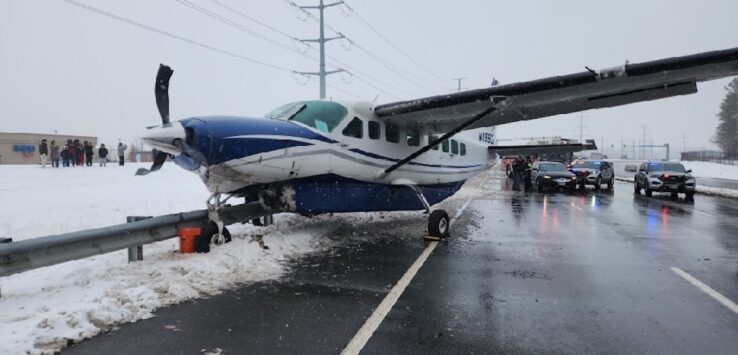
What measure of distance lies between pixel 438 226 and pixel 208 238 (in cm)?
452

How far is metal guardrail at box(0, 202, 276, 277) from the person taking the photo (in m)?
4.61

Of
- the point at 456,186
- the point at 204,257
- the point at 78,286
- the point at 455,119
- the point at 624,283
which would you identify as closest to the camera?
the point at 78,286

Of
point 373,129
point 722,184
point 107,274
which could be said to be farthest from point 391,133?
point 722,184

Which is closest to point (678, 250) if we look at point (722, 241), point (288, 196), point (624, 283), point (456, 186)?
point (722, 241)

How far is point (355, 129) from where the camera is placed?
910 cm

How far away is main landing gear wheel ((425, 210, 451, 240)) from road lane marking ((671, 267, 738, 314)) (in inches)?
157

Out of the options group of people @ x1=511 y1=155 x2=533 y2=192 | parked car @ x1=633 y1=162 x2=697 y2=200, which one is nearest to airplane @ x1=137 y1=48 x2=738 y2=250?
parked car @ x1=633 y1=162 x2=697 y2=200

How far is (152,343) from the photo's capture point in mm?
3961

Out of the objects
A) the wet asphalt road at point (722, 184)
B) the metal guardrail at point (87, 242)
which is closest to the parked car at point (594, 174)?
the wet asphalt road at point (722, 184)

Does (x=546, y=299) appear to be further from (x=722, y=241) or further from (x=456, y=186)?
(x=456, y=186)

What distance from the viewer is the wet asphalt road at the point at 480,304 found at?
4.00m

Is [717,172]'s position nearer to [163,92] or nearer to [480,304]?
[480,304]

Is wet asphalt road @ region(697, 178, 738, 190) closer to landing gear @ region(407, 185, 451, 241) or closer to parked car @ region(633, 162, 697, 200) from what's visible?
parked car @ region(633, 162, 697, 200)

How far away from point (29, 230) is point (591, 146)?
641 inches
